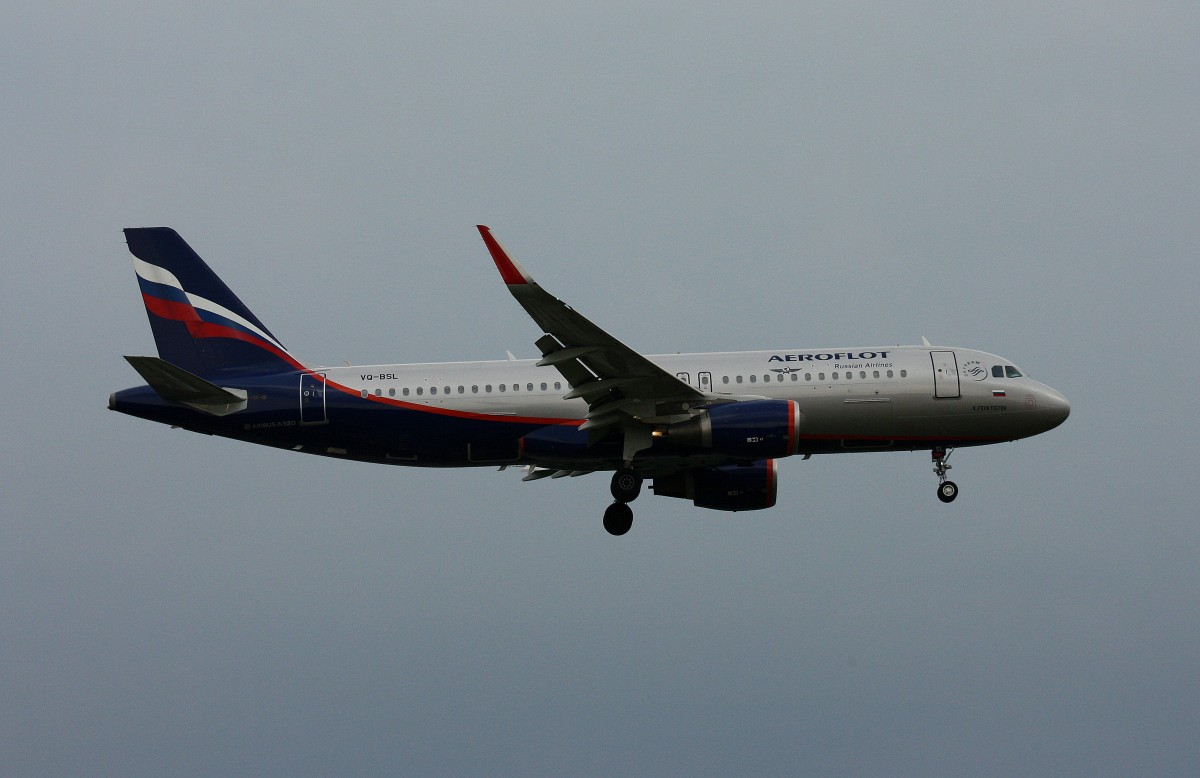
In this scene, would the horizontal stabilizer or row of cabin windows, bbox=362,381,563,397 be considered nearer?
the horizontal stabilizer

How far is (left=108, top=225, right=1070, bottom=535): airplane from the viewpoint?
40.3m

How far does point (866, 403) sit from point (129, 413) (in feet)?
66.4

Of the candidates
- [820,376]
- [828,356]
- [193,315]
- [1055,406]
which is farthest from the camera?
[193,315]

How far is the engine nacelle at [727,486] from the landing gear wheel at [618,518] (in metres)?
2.15

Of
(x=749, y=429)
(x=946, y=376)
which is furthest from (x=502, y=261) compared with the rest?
(x=946, y=376)

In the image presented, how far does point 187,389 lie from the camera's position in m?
40.9

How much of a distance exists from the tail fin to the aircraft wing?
8921 millimetres

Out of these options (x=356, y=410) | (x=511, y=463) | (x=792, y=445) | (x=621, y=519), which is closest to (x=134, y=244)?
(x=356, y=410)

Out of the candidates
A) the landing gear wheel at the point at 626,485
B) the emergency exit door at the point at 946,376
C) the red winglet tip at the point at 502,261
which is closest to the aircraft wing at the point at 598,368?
the red winglet tip at the point at 502,261

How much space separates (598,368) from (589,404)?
1642 mm

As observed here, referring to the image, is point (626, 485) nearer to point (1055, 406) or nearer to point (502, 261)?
point (502, 261)

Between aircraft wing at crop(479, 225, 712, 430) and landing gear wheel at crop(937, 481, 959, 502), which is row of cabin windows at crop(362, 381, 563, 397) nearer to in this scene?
aircraft wing at crop(479, 225, 712, 430)

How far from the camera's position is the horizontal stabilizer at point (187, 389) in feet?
131

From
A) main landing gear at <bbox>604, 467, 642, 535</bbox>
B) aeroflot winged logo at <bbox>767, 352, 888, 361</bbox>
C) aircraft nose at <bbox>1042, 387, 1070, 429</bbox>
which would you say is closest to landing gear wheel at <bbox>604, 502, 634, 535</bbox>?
main landing gear at <bbox>604, 467, 642, 535</bbox>
